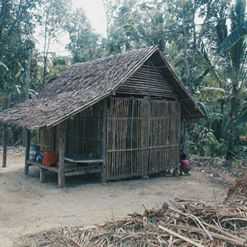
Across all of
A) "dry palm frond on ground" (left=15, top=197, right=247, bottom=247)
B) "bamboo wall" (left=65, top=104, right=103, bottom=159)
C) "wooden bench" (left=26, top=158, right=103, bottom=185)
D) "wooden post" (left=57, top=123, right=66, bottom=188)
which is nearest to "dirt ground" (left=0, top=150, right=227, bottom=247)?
"wooden post" (left=57, top=123, right=66, bottom=188)

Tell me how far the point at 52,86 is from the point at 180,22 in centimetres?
880

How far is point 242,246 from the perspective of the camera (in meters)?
3.42

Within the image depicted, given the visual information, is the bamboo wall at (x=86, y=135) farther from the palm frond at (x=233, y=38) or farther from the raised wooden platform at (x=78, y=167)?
the palm frond at (x=233, y=38)

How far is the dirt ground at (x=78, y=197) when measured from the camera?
271 inches

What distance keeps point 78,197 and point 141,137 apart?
3.49m

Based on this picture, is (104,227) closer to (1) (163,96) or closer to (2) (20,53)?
(1) (163,96)

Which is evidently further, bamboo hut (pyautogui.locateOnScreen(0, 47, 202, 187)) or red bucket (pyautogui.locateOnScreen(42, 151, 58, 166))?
red bucket (pyautogui.locateOnScreen(42, 151, 58, 166))

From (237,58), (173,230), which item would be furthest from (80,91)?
(173,230)

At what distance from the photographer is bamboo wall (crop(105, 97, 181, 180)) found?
1086cm

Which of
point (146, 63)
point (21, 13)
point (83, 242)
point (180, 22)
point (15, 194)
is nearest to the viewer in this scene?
point (83, 242)

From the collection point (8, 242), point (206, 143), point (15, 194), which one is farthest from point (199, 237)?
point (206, 143)

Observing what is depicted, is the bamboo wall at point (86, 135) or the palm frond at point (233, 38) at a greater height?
the palm frond at point (233, 38)

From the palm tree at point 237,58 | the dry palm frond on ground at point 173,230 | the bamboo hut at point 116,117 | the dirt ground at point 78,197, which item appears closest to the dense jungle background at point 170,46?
the palm tree at point 237,58

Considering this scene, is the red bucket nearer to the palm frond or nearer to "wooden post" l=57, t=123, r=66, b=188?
"wooden post" l=57, t=123, r=66, b=188
